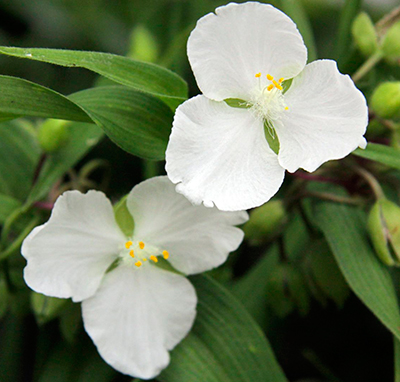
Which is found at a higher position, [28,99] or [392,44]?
[392,44]

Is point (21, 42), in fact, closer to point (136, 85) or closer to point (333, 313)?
point (136, 85)

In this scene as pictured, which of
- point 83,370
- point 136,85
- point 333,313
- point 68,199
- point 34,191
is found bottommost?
point 83,370

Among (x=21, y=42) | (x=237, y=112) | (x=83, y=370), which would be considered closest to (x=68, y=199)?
(x=237, y=112)

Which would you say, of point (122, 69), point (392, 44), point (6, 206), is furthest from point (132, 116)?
point (392, 44)

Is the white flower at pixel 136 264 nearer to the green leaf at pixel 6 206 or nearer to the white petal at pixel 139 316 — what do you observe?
the white petal at pixel 139 316

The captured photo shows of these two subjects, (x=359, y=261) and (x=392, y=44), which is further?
(x=392, y=44)

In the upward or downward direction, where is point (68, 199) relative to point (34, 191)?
upward

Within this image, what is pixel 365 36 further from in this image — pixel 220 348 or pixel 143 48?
pixel 220 348
